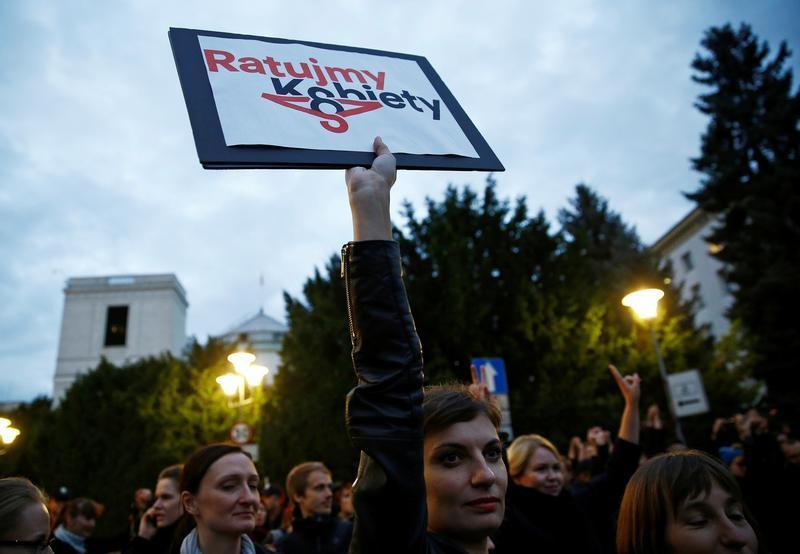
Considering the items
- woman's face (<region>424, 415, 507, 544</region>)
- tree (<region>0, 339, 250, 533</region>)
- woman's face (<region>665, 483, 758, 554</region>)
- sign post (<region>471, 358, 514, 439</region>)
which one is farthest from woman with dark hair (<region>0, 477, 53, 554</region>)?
tree (<region>0, 339, 250, 533</region>)

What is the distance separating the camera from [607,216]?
3466cm

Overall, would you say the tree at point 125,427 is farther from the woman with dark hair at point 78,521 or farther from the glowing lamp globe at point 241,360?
the woman with dark hair at point 78,521

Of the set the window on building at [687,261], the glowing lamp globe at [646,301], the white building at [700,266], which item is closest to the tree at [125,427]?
the glowing lamp globe at [646,301]

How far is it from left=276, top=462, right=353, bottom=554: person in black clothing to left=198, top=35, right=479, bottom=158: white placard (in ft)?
12.7

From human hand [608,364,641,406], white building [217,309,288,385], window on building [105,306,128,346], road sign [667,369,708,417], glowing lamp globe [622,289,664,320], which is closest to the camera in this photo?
human hand [608,364,641,406]

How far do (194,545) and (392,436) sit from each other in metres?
2.33

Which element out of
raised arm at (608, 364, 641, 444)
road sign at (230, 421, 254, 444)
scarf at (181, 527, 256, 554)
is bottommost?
scarf at (181, 527, 256, 554)

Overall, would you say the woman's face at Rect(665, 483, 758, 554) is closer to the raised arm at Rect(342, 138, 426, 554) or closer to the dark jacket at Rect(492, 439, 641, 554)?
the dark jacket at Rect(492, 439, 641, 554)

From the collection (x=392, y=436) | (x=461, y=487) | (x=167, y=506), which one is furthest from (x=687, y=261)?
(x=392, y=436)

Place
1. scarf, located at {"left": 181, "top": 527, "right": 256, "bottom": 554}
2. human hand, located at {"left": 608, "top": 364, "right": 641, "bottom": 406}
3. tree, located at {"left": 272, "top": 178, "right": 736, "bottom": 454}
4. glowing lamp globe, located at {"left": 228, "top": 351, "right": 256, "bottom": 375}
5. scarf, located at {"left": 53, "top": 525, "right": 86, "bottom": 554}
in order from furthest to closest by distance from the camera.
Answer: tree, located at {"left": 272, "top": 178, "right": 736, "bottom": 454}, glowing lamp globe, located at {"left": 228, "top": 351, "right": 256, "bottom": 375}, scarf, located at {"left": 53, "top": 525, "right": 86, "bottom": 554}, human hand, located at {"left": 608, "top": 364, "right": 641, "bottom": 406}, scarf, located at {"left": 181, "top": 527, "right": 256, "bottom": 554}

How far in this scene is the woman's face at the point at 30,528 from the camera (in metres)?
2.41

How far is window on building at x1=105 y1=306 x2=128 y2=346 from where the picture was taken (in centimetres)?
4603

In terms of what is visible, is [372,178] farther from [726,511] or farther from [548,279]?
[548,279]

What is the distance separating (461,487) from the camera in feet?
5.93
